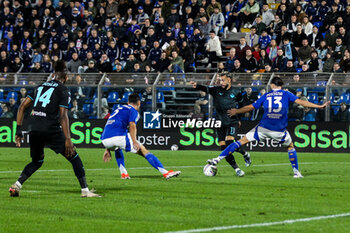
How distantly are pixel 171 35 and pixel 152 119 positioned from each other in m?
5.28

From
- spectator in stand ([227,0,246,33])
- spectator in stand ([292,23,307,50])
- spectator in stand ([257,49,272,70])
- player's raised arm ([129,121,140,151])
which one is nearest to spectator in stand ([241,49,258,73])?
spectator in stand ([257,49,272,70])

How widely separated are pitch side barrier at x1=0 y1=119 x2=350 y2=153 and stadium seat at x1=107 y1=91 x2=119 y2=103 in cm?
93

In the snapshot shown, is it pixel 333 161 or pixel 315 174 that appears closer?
pixel 315 174

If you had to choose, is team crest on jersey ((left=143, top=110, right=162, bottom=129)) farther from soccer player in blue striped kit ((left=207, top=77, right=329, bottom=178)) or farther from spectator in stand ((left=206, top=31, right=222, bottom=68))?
soccer player in blue striped kit ((left=207, top=77, right=329, bottom=178))

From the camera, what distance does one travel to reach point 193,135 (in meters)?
27.7

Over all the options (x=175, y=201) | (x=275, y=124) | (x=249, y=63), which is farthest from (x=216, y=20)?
(x=175, y=201)

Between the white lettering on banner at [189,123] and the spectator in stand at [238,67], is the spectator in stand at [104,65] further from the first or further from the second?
the spectator in stand at [238,67]

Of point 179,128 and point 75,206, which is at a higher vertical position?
point 75,206

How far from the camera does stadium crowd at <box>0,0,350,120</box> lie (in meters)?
28.2

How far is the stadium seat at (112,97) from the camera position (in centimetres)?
2780

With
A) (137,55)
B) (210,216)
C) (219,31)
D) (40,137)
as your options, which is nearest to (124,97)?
(137,55)

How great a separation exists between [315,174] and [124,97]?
12.7 meters

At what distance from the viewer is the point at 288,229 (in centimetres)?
811

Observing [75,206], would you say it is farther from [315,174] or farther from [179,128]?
[179,128]
